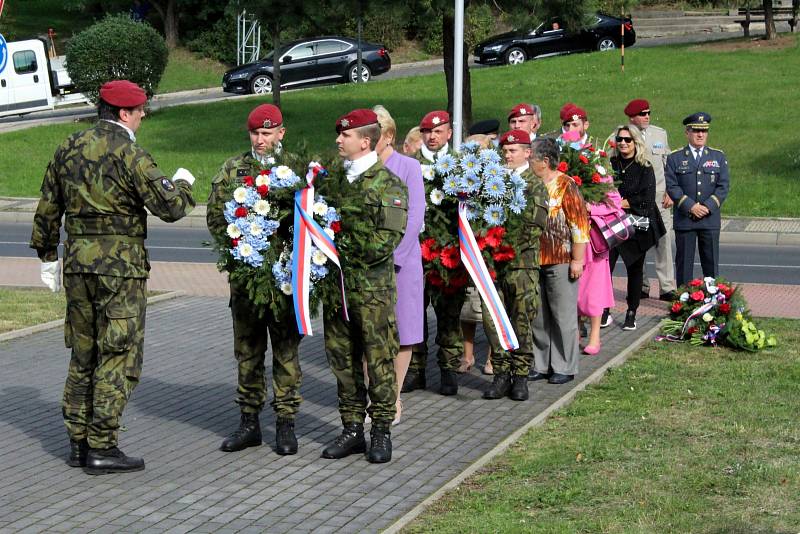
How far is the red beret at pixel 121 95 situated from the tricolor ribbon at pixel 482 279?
8.22ft

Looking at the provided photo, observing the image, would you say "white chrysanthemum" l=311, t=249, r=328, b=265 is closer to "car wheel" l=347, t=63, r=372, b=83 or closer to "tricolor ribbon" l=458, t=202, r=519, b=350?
"tricolor ribbon" l=458, t=202, r=519, b=350

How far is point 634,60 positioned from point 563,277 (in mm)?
28708

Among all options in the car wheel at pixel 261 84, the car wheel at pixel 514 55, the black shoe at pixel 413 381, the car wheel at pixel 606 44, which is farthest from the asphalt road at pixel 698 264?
the car wheel at pixel 606 44

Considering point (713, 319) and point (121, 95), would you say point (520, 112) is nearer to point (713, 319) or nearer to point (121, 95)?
point (713, 319)

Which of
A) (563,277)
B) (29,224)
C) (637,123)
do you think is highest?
(637,123)

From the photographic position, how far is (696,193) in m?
12.4

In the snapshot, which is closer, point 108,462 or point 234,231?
point 234,231

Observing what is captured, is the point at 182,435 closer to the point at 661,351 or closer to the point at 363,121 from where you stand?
the point at 363,121

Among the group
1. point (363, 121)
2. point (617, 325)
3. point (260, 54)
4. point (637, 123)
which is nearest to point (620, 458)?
point (363, 121)

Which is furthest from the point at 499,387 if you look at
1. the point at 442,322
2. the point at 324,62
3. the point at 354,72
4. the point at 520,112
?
the point at 324,62

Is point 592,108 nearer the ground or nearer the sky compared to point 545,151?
nearer the ground

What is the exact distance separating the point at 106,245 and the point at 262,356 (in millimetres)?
1204

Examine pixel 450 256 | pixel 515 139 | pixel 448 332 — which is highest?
pixel 515 139

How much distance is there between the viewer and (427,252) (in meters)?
8.96
